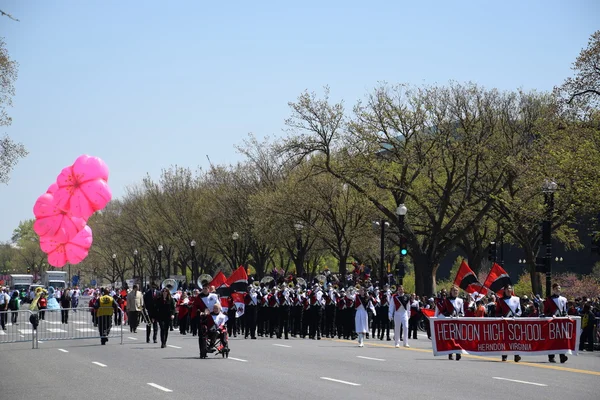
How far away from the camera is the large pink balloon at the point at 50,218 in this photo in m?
35.7

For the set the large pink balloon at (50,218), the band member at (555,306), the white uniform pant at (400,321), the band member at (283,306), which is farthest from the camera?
the large pink balloon at (50,218)

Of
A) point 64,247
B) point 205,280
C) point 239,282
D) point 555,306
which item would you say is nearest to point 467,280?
point 555,306

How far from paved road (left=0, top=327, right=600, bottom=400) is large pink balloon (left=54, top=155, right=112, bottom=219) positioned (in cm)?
811

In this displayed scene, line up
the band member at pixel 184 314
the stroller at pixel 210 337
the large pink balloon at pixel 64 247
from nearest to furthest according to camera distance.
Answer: the stroller at pixel 210 337 < the band member at pixel 184 314 < the large pink balloon at pixel 64 247

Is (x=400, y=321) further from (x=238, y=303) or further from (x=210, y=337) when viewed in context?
(x=238, y=303)

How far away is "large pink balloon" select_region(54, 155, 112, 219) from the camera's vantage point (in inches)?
1350

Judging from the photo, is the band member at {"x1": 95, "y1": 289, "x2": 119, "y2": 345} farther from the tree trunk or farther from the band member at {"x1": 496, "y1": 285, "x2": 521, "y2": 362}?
the tree trunk

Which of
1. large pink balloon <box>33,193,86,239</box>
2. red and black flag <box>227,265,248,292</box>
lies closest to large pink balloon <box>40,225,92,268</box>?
large pink balloon <box>33,193,86,239</box>

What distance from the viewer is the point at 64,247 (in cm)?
3731

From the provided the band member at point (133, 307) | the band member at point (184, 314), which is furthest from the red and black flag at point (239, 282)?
the band member at point (133, 307)

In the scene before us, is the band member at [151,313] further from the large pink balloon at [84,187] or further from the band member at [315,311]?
the band member at [315,311]

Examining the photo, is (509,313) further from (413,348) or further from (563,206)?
(563,206)

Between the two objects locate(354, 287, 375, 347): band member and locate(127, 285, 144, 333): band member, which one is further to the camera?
locate(127, 285, 144, 333): band member

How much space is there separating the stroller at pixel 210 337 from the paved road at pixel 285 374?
1.41ft
